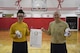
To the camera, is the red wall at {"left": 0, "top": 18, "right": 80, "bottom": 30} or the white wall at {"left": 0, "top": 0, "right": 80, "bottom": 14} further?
the white wall at {"left": 0, "top": 0, "right": 80, "bottom": 14}

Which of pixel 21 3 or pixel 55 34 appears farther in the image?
pixel 21 3

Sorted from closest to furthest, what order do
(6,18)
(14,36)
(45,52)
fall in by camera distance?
(14,36), (45,52), (6,18)

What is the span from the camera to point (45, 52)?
7488 millimetres

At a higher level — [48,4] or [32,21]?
[48,4]

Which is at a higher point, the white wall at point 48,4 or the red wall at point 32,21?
the white wall at point 48,4

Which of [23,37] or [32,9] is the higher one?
[32,9]

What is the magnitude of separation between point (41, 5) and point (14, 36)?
438 inches

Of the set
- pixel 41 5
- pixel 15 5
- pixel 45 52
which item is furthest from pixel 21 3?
pixel 45 52

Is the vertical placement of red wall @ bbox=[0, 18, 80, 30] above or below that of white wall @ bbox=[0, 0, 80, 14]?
below

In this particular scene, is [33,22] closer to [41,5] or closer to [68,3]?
[41,5]

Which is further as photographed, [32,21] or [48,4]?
[48,4]

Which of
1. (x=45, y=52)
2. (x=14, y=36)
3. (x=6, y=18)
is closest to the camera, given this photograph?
(x=14, y=36)

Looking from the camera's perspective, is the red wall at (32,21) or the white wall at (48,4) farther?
the white wall at (48,4)

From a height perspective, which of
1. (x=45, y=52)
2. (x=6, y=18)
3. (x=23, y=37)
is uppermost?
(x=6, y=18)
